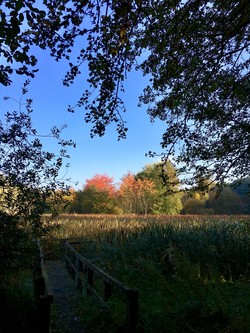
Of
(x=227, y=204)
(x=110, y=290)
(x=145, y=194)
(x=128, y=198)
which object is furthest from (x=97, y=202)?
(x=110, y=290)

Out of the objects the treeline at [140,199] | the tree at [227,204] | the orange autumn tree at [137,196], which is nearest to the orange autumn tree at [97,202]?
the treeline at [140,199]

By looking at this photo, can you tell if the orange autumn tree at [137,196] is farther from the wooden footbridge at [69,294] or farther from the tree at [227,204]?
the wooden footbridge at [69,294]

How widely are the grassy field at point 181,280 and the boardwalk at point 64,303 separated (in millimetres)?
223

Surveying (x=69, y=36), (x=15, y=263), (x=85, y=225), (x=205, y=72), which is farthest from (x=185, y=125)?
(x=85, y=225)

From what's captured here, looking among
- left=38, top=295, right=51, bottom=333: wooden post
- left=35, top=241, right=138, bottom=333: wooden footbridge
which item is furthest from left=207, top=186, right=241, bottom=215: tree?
left=38, top=295, right=51, bottom=333: wooden post

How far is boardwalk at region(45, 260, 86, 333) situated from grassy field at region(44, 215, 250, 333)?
0.73ft

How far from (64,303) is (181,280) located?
3.30 metres

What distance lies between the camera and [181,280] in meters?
5.46

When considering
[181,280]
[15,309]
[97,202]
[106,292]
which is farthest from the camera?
[97,202]

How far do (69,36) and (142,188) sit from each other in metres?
43.0

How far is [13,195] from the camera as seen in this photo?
5871 mm

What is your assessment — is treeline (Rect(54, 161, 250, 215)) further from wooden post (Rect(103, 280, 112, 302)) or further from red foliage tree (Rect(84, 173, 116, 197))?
wooden post (Rect(103, 280, 112, 302))

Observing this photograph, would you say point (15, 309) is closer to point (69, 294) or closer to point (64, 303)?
point (64, 303)

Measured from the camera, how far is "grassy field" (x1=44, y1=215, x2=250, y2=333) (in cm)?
525
